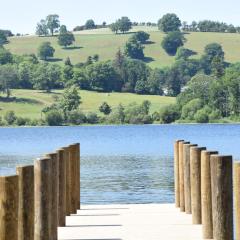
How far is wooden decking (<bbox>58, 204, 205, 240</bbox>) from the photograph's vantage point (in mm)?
14953

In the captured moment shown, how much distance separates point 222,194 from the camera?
43.0ft

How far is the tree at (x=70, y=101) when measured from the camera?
17010cm

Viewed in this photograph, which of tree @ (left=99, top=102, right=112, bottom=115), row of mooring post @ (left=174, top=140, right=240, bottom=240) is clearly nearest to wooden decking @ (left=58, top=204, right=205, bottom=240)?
row of mooring post @ (left=174, top=140, right=240, bottom=240)

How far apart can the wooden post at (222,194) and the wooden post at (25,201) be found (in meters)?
2.46

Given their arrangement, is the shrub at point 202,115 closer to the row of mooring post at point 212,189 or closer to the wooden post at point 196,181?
the row of mooring post at point 212,189

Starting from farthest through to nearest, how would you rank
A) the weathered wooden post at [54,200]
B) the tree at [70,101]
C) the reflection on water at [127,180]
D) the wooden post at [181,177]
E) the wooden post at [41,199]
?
1. the tree at [70,101]
2. the reflection on water at [127,180]
3. the wooden post at [181,177]
4. the weathered wooden post at [54,200]
5. the wooden post at [41,199]

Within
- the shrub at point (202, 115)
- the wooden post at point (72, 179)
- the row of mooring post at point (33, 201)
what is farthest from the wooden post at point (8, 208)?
the shrub at point (202, 115)

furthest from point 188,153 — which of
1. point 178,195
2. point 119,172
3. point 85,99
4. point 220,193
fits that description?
point 85,99

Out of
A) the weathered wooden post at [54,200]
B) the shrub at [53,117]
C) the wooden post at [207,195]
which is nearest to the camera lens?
the weathered wooden post at [54,200]

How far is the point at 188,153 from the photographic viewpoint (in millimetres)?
17312

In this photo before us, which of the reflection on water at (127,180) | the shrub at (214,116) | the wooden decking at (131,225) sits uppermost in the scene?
the wooden decking at (131,225)

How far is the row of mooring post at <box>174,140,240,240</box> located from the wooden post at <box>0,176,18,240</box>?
2.77 meters

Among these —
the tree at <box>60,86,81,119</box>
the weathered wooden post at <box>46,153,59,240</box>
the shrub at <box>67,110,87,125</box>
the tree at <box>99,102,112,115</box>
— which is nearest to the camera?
the weathered wooden post at <box>46,153,59,240</box>

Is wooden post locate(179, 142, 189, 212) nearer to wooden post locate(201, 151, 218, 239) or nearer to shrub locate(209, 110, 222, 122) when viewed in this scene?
wooden post locate(201, 151, 218, 239)
